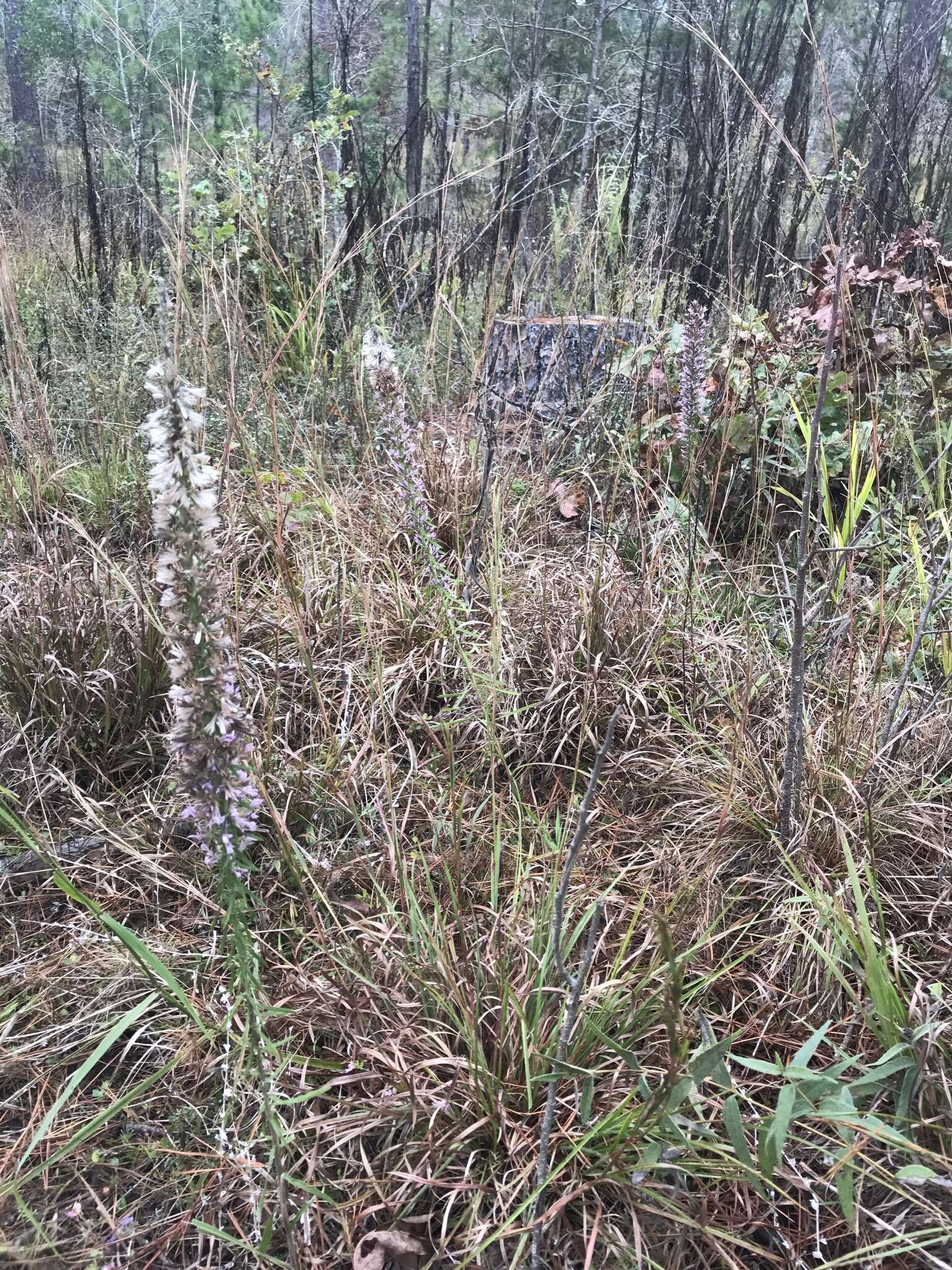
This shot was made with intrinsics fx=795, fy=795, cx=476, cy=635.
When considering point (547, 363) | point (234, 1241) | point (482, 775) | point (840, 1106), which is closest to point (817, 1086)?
point (840, 1106)

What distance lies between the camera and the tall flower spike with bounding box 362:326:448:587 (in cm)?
205

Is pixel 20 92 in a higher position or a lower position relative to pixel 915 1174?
higher

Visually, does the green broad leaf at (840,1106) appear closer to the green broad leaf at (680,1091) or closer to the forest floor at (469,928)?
the forest floor at (469,928)

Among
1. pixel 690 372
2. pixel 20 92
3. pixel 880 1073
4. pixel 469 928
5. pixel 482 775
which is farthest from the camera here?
pixel 20 92

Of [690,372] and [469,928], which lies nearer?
[469,928]

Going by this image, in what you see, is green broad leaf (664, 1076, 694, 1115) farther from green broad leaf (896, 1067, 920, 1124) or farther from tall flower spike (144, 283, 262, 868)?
tall flower spike (144, 283, 262, 868)

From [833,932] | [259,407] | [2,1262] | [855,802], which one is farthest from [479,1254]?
[259,407]

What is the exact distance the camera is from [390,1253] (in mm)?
1150

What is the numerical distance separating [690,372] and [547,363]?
0.98 meters

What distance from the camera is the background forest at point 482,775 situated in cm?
112

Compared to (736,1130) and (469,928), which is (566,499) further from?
(736,1130)

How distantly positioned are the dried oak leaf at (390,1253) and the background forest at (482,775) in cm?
1

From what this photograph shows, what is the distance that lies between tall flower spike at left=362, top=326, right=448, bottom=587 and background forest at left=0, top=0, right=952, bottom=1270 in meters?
0.02

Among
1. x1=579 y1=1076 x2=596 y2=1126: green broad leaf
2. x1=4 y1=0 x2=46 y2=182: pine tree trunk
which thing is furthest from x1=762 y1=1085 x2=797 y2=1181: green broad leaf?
x1=4 y1=0 x2=46 y2=182: pine tree trunk
